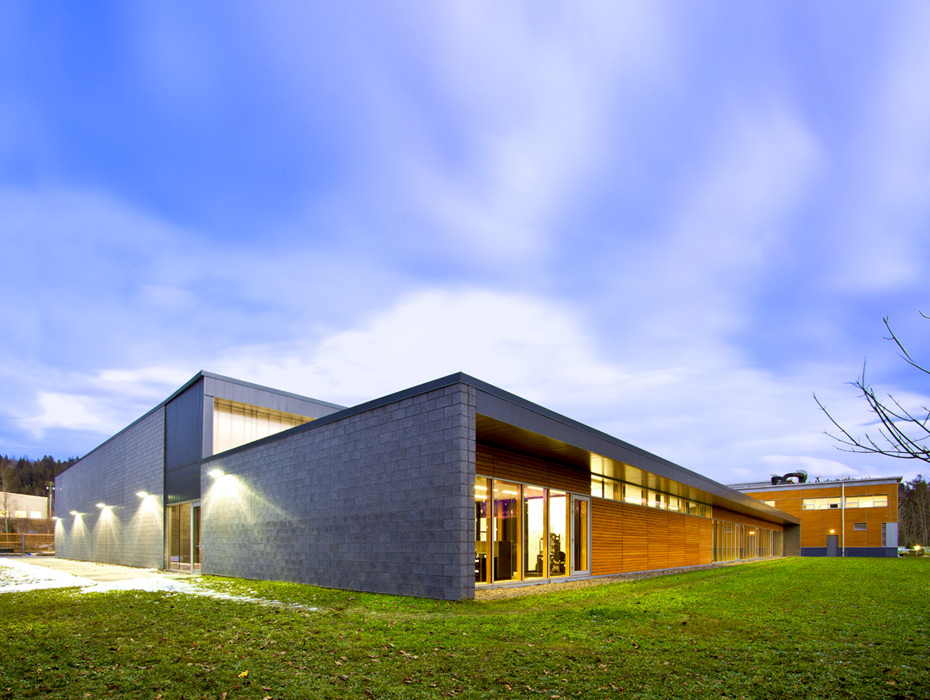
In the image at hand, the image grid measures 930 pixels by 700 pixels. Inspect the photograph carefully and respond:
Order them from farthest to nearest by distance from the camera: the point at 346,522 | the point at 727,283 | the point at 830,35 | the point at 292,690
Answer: the point at 727,283
the point at 346,522
the point at 830,35
the point at 292,690

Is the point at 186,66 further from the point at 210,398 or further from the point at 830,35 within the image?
the point at 830,35

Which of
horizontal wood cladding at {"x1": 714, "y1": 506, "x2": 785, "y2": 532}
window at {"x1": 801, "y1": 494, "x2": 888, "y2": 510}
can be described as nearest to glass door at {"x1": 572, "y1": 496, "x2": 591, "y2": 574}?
horizontal wood cladding at {"x1": 714, "y1": 506, "x2": 785, "y2": 532}

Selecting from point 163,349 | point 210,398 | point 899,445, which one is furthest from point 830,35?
point 163,349

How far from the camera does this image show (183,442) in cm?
2420

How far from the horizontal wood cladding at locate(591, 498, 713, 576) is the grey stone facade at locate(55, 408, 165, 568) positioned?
18.4m

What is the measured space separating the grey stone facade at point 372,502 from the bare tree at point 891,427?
26.1ft

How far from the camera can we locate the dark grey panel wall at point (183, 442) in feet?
75.6

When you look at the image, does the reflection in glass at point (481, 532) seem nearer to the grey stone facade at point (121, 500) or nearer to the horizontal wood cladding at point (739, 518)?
the grey stone facade at point (121, 500)

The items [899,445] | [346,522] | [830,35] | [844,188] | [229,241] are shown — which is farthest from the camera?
[229,241]

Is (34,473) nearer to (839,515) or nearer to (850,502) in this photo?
(839,515)

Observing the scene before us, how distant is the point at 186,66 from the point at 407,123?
25.4 feet

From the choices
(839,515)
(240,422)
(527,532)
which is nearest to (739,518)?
(839,515)

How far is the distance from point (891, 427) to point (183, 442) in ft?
83.3

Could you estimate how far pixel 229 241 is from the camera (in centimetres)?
11969
